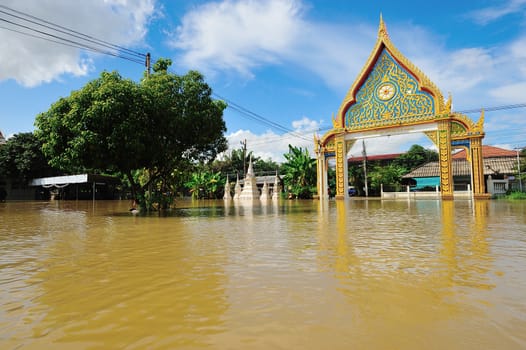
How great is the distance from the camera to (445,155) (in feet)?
76.1

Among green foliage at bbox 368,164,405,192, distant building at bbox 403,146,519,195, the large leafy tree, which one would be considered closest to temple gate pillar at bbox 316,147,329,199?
green foliage at bbox 368,164,405,192

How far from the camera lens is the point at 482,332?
241 cm

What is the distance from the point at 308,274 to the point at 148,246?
3306mm

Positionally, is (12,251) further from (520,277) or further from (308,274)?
(520,277)

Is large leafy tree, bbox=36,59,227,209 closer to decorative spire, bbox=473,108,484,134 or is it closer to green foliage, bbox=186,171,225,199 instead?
decorative spire, bbox=473,108,484,134

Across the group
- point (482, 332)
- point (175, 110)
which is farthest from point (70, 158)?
point (482, 332)

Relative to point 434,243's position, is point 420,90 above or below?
above

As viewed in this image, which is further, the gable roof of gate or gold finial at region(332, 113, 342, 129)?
gold finial at region(332, 113, 342, 129)

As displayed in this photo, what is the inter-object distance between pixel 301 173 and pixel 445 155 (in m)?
14.8

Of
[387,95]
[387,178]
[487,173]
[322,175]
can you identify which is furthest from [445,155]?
[487,173]

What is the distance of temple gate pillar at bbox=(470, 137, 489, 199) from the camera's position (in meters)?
23.1

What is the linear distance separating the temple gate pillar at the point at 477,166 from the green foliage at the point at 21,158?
3970 cm

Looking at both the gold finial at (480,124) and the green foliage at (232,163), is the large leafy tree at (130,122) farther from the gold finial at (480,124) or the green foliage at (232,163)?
the green foliage at (232,163)

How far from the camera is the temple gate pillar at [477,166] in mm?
23109
